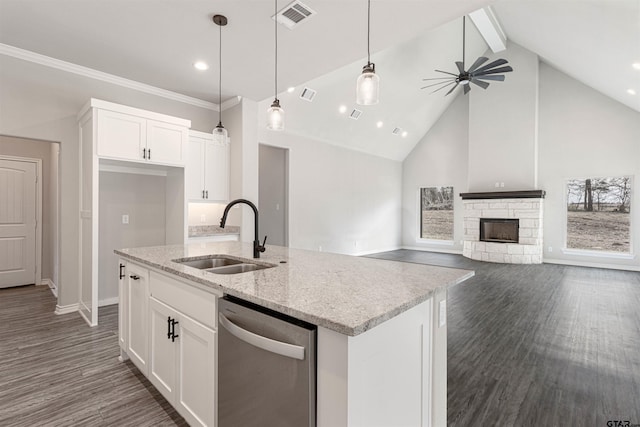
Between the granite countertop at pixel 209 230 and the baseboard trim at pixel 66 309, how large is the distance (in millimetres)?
1514

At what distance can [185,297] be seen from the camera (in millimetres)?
1604

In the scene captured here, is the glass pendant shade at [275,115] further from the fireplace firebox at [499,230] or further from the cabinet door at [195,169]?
the fireplace firebox at [499,230]

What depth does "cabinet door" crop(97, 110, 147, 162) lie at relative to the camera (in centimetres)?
324

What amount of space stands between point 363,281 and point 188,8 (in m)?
2.67

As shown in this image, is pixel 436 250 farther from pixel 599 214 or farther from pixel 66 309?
pixel 66 309

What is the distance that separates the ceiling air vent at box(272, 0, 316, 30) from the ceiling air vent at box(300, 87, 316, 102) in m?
2.77

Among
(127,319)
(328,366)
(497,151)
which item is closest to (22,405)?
(127,319)

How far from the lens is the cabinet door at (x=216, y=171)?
14.5 feet

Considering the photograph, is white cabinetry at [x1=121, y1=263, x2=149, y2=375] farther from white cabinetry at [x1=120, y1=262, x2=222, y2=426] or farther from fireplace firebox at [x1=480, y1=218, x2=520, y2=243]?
fireplace firebox at [x1=480, y1=218, x2=520, y2=243]

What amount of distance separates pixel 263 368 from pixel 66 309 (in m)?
3.74

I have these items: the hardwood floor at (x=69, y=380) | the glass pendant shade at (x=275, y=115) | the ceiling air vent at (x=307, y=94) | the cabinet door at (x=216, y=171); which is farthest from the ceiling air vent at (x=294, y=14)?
the hardwood floor at (x=69, y=380)

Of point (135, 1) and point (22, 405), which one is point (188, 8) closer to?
point (135, 1)

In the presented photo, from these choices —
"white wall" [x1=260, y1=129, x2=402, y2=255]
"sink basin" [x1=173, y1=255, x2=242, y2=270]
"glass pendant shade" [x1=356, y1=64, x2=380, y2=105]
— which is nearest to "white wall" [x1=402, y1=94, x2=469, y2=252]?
"white wall" [x1=260, y1=129, x2=402, y2=255]

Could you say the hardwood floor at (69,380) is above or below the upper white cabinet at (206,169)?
below
